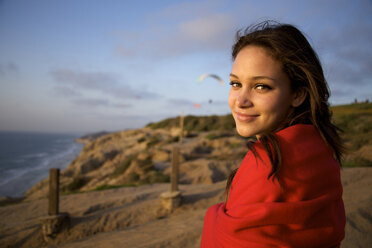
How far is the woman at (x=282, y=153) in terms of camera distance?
2.61ft

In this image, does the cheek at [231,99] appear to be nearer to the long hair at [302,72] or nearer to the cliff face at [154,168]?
the long hair at [302,72]

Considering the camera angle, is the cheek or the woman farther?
the cheek

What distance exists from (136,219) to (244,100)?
5122 mm

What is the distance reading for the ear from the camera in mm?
1025

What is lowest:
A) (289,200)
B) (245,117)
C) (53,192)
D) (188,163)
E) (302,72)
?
(188,163)

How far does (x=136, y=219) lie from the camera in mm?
5184

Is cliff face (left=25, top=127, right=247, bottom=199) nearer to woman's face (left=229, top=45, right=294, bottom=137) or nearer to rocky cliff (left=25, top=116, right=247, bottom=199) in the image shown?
rocky cliff (left=25, top=116, right=247, bottom=199)

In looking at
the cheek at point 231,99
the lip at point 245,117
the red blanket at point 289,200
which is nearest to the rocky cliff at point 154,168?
the cheek at point 231,99

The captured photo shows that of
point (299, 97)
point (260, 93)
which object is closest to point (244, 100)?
point (260, 93)

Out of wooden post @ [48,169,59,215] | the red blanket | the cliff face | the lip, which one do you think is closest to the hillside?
the cliff face

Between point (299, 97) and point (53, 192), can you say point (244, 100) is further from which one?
point (53, 192)

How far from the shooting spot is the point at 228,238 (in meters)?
0.87

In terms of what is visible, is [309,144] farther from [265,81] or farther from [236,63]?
[236,63]

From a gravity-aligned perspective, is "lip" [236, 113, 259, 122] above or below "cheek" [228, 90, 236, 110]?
below
